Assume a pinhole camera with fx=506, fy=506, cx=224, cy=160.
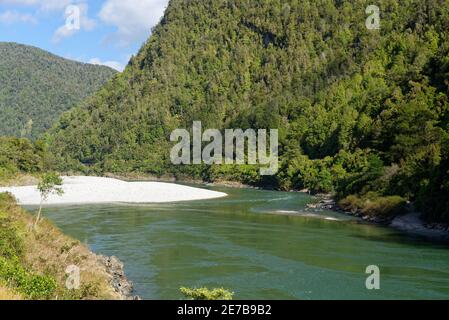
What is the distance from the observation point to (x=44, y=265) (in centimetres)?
3038

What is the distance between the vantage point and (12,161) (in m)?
119

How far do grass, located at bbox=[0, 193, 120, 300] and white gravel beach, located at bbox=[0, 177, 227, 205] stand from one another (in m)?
46.5

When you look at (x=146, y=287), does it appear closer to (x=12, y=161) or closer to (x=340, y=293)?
(x=340, y=293)

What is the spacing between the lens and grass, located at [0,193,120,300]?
21719mm

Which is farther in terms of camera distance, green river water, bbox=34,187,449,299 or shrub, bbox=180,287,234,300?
green river water, bbox=34,187,449,299

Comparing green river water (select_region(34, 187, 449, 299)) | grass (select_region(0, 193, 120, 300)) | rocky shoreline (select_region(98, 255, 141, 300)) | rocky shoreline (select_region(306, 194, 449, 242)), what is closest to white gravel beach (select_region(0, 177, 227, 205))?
green river water (select_region(34, 187, 449, 299))

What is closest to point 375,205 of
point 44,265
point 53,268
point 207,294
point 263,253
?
point 263,253

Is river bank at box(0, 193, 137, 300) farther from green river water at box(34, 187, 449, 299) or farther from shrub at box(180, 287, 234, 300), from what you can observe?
shrub at box(180, 287, 234, 300)

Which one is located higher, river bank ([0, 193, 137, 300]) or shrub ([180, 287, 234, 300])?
shrub ([180, 287, 234, 300])

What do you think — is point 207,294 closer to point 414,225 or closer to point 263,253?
point 263,253

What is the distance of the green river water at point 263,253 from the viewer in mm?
33281

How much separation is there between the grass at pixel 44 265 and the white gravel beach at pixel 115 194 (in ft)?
153

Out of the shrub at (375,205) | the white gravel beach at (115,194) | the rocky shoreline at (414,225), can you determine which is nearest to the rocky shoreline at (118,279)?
the rocky shoreline at (414,225)

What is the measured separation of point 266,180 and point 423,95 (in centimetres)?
5688
